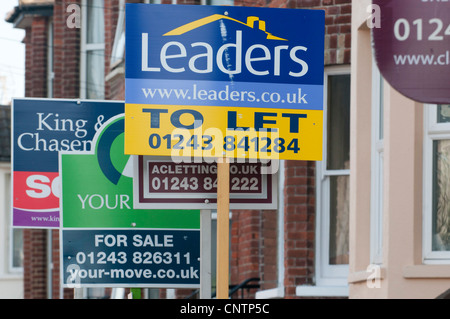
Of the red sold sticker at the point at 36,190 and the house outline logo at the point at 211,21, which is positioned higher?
the house outline logo at the point at 211,21

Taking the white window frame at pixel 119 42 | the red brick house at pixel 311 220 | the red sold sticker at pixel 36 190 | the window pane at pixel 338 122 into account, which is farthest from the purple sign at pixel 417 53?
the white window frame at pixel 119 42

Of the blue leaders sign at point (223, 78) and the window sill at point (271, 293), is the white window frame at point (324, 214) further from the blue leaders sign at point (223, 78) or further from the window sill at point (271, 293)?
the blue leaders sign at point (223, 78)

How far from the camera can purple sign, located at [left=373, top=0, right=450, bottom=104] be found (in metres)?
4.53

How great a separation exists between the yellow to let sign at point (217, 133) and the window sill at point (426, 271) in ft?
6.81

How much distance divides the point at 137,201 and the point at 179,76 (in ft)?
3.28

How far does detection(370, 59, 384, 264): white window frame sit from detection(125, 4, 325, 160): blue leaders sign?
271cm

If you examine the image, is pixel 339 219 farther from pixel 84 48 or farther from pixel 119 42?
pixel 84 48

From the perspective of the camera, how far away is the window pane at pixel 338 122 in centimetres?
1091

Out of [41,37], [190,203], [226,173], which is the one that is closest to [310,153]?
[226,173]

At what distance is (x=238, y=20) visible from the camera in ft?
20.2

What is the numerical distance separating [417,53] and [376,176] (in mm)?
4354

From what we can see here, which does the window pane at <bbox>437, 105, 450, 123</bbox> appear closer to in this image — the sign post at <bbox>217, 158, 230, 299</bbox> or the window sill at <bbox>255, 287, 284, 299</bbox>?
the sign post at <bbox>217, 158, 230, 299</bbox>

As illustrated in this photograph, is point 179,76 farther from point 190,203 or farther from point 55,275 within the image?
point 55,275

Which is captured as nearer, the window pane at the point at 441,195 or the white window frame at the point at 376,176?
the window pane at the point at 441,195
